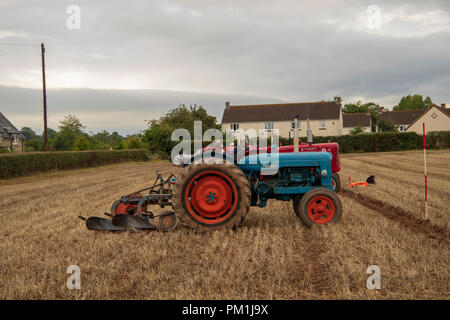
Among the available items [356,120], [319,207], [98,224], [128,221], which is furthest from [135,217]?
[356,120]

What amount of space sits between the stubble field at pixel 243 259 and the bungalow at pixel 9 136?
4145 cm

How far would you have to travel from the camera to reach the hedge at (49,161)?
19.6m

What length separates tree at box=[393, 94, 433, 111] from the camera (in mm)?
102188

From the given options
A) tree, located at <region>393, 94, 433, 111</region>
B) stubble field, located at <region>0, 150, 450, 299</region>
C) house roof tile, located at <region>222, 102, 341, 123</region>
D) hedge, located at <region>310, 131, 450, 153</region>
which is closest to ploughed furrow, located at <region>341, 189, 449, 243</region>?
stubble field, located at <region>0, 150, 450, 299</region>

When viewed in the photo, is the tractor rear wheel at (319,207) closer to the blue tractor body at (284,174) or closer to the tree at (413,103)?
the blue tractor body at (284,174)

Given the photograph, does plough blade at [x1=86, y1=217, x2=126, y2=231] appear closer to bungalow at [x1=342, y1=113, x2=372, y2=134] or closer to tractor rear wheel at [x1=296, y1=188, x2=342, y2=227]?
tractor rear wheel at [x1=296, y1=188, x2=342, y2=227]

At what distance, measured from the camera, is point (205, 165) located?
5.87 meters

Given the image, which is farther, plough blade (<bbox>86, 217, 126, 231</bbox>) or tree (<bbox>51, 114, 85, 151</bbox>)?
tree (<bbox>51, 114, 85, 151</bbox>)

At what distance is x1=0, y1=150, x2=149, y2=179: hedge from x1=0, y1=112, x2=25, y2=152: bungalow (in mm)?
18968

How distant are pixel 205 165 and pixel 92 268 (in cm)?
234

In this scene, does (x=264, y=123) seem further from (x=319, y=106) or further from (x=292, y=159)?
(x=292, y=159)

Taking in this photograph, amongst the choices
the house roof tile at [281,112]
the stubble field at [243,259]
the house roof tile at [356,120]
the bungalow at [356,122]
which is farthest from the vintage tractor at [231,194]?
the house roof tile at [356,120]

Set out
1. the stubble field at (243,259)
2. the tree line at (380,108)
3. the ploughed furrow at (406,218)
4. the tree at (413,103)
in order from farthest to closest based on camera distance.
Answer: the tree at (413,103)
the tree line at (380,108)
the ploughed furrow at (406,218)
the stubble field at (243,259)

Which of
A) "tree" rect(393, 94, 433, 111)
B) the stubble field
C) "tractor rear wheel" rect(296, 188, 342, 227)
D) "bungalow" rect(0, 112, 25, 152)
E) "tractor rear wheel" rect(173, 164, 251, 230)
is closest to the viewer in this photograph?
the stubble field
